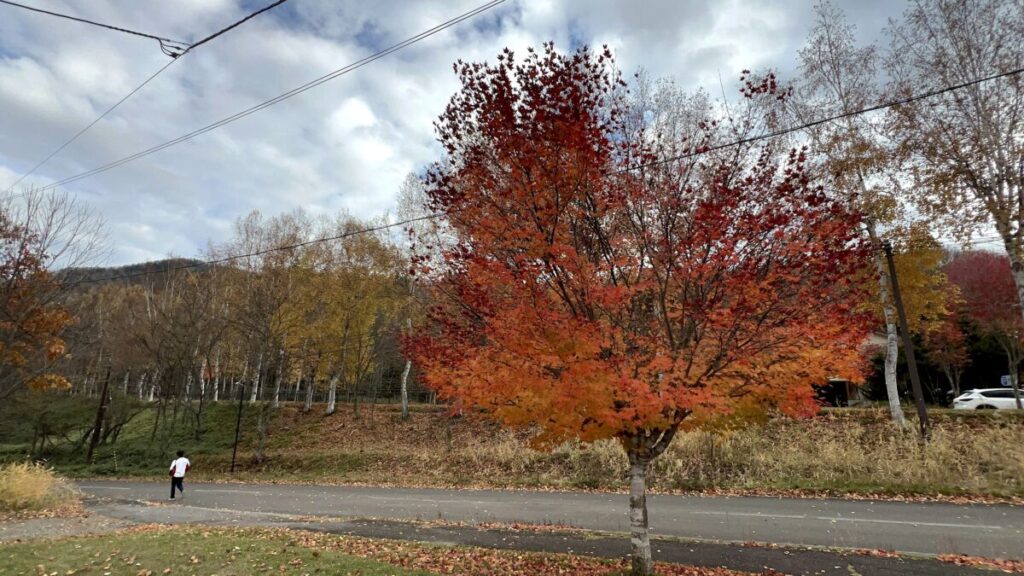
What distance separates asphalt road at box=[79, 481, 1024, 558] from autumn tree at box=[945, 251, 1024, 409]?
22.6 metres

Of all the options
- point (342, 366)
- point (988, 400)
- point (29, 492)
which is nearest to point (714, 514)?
point (29, 492)

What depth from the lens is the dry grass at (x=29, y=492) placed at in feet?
43.5

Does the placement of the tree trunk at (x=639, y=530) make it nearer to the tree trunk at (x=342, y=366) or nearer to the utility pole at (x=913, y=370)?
the utility pole at (x=913, y=370)

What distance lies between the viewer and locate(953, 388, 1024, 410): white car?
87.2ft

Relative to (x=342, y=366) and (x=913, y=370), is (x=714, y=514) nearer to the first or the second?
(x=913, y=370)

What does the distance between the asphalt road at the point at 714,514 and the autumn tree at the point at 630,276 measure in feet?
15.8

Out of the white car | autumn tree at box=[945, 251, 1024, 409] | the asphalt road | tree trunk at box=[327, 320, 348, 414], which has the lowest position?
the asphalt road

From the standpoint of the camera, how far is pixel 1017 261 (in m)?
A: 14.0

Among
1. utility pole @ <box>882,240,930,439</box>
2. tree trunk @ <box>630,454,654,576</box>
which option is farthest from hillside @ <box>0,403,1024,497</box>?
tree trunk @ <box>630,454,654,576</box>

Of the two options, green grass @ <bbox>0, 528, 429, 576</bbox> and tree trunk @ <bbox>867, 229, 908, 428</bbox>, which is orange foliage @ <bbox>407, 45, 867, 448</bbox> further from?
tree trunk @ <bbox>867, 229, 908, 428</bbox>

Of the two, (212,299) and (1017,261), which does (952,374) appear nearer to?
(1017,261)

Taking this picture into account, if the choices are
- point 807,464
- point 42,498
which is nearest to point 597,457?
point 807,464

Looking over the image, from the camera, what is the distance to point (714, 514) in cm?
1166

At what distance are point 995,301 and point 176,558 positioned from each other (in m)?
44.5
